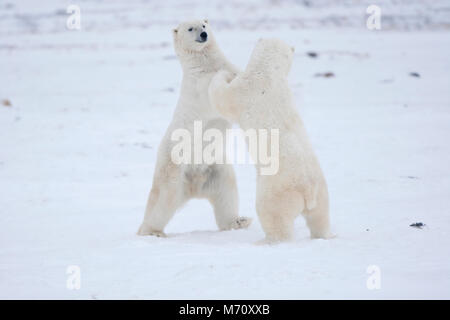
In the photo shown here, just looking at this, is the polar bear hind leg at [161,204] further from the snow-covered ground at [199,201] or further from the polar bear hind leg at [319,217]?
the polar bear hind leg at [319,217]

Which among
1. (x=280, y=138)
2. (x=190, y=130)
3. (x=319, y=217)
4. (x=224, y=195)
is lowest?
(x=319, y=217)

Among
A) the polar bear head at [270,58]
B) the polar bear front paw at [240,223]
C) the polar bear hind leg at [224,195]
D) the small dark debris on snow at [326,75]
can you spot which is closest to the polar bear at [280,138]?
the polar bear head at [270,58]

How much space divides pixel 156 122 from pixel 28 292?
7.56 m

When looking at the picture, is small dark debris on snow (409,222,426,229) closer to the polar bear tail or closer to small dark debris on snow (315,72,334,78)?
the polar bear tail

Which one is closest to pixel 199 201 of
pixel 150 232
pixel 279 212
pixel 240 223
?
pixel 240 223

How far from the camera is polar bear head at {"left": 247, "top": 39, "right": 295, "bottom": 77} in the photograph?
4.27 m

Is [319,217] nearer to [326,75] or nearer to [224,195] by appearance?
[224,195]

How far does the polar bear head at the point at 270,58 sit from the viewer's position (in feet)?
14.0

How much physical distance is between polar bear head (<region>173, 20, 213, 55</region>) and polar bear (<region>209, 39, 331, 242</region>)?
540 mm

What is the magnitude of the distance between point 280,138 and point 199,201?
Result: 303 centimetres

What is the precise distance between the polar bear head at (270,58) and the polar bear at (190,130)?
591mm

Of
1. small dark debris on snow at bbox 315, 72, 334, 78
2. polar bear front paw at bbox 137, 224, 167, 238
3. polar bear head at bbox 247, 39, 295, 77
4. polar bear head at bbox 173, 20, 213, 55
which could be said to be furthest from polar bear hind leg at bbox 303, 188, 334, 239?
small dark debris on snow at bbox 315, 72, 334, 78

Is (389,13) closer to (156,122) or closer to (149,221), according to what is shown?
(156,122)

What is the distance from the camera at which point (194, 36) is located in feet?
16.0
